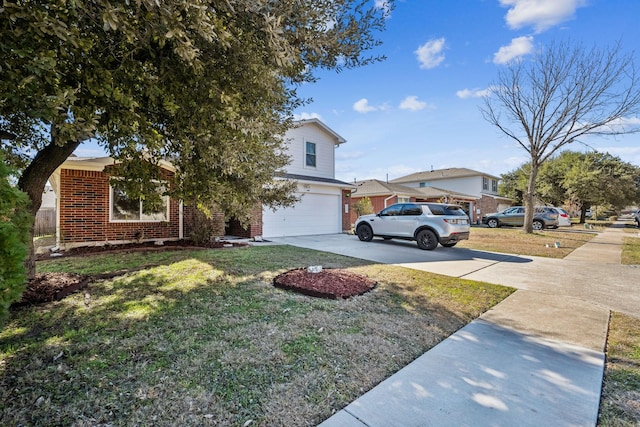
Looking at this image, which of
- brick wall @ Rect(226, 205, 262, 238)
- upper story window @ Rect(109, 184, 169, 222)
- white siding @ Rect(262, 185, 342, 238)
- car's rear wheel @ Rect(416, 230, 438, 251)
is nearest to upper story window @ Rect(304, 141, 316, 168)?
white siding @ Rect(262, 185, 342, 238)

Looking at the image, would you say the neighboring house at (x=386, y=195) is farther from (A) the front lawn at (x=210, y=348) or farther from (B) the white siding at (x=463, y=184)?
(A) the front lawn at (x=210, y=348)

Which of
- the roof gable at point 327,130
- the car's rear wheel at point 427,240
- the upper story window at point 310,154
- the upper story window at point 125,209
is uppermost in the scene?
the roof gable at point 327,130

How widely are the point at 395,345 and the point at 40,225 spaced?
1749 cm

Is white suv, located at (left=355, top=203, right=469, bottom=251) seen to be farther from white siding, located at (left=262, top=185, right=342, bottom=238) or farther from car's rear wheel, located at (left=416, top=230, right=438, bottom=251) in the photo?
white siding, located at (left=262, top=185, right=342, bottom=238)

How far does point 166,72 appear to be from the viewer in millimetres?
3619

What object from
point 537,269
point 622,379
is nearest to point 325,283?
point 622,379

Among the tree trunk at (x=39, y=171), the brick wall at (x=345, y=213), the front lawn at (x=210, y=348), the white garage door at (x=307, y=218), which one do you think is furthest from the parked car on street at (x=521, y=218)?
the tree trunk at (x=39, y=171)

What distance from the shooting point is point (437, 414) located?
2217mm

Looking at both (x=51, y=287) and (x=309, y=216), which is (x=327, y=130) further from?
(x=51, y=287)

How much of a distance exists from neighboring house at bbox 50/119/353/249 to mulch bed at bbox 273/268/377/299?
8.64ft

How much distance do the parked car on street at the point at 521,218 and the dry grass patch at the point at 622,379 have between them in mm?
19837

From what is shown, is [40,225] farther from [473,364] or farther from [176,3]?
[473,364]

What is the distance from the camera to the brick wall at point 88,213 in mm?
8758

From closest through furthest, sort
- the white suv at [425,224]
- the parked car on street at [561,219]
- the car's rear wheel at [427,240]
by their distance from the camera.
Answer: the white suv at [425,224], the car's rear wheel at [427,240], the parked car on street at [561,219]
